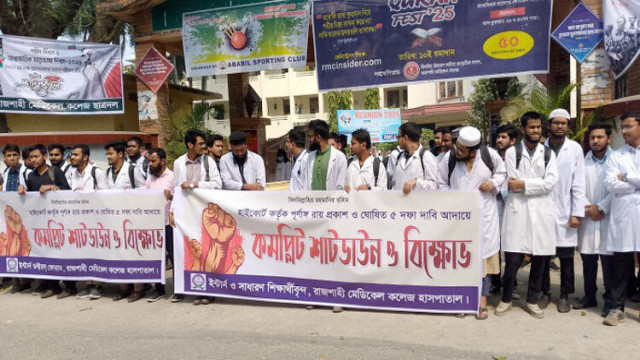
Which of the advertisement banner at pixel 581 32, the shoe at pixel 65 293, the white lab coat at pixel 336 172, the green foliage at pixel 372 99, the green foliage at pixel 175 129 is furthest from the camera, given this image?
the green foliage at pixel 372 99

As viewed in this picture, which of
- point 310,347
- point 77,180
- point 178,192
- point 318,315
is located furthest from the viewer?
point 77,180

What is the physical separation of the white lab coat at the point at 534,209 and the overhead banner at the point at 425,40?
476cm

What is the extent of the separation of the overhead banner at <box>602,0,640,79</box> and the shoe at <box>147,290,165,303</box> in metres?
7.31

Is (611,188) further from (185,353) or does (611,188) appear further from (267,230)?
(185,353)

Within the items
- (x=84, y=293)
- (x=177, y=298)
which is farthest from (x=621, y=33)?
(x=84, y=293)

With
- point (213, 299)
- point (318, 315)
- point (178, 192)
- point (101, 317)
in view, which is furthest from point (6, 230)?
point (318, 315)

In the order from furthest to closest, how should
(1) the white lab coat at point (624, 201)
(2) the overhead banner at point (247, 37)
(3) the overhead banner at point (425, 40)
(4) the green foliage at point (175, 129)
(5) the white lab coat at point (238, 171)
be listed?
(4) the green foliage at point (175, 129), (2) the overhead banner at point (247, 37), (3) the overhead banner at point (425, 40), (5) the white lab coat at point (238, 171), (1) the white lab coat at point (624, 201)

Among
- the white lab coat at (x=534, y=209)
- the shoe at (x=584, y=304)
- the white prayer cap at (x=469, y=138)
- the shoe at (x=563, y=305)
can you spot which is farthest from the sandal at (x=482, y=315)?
the white prayer cap at (x=469, y=138)

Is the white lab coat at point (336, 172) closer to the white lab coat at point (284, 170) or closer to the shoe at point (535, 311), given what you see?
the shoe at point (535, 311)

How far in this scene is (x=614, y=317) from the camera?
13.1 ft

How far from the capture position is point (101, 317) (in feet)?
15.6

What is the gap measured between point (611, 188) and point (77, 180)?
5522mm

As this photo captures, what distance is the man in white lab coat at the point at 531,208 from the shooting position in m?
4.15

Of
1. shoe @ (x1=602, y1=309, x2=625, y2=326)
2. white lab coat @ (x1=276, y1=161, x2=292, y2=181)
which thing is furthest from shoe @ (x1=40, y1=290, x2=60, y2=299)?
white lab coat @ (x1=276, y1=161, x2=292, y2=181)
